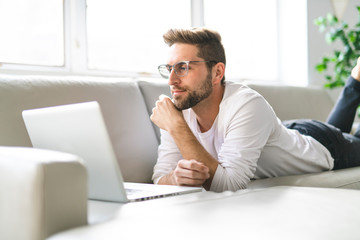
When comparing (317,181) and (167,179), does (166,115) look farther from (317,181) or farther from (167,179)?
(317,181)

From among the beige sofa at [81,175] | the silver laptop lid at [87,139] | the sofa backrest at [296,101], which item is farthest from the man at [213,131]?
A: the sofa backrest at [296,101]

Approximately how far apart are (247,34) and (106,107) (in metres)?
2.51

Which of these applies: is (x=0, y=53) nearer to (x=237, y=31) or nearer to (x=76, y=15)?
(x=76, y=15)

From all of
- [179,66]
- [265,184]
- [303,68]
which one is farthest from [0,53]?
[303,68]

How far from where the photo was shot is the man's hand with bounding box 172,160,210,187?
53.8 inches

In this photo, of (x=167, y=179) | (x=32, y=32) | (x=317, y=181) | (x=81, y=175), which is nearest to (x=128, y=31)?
(x=32, y=32)

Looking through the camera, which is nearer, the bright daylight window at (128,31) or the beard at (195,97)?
the beard at (195,97)

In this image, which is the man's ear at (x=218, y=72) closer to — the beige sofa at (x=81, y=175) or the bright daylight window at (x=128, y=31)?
the beige sofa at (x=81, y=175)

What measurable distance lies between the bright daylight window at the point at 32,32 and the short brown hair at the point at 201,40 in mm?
1039

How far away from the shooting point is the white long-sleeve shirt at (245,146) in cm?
147

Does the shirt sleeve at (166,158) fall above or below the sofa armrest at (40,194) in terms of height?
below

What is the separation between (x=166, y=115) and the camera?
1618 millimetres

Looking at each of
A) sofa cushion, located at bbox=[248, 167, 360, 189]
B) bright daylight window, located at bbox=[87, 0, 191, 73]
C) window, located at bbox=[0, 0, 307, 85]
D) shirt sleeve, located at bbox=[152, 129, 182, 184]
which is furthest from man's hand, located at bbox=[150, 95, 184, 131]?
bright daylight window, located at bbox=[87, 0, 191, 73]

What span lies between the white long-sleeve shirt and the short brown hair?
0.45 ft
